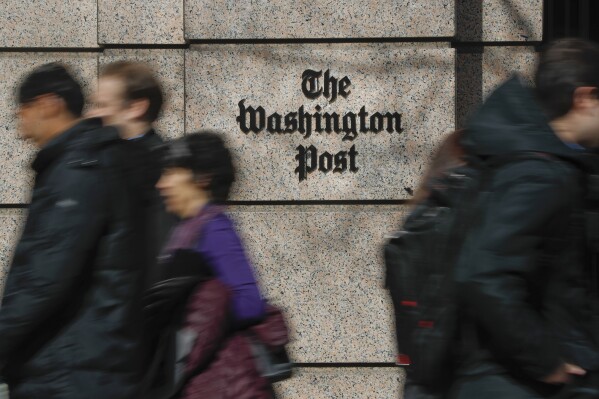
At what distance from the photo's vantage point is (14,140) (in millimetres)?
6383

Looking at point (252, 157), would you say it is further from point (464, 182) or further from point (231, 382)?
point (464, 182)

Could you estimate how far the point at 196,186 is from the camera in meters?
3.80

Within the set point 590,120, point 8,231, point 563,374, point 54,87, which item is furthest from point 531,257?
point 8,231

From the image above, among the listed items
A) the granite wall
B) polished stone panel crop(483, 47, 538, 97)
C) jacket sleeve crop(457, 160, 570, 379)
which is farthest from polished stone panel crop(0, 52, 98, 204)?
jacket sleeve crop(457, 160, 570, 379)

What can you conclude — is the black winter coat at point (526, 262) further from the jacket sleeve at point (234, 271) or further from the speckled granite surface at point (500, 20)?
the speckled granite surface at point (500, 20)

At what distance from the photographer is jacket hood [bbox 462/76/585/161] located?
2705 millimetres

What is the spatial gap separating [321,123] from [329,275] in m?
0.88

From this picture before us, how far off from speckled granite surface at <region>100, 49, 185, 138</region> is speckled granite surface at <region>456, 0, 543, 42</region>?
1.70 m

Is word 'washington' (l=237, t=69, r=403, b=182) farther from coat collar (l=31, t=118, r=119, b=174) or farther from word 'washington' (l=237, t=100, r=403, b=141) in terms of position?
coat collar (l=31, t=118, r=119, b=174)

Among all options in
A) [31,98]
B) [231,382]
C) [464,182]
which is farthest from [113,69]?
[464,182]

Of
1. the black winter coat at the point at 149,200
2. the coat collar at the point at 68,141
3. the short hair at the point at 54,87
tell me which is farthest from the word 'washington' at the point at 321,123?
the coat collar at the point at 68,141

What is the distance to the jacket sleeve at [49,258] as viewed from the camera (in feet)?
10.5

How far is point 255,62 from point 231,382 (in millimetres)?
3066

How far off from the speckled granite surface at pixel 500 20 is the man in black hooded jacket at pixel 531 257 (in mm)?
3709
